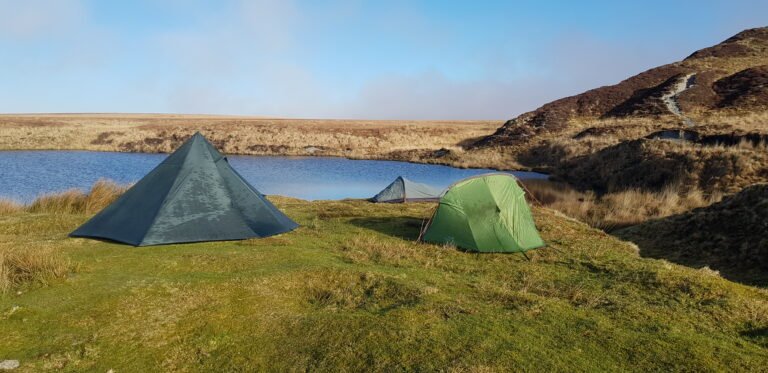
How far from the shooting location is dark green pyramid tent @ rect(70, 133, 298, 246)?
42.5ft

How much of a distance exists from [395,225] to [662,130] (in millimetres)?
32718

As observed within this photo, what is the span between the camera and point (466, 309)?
8.57m

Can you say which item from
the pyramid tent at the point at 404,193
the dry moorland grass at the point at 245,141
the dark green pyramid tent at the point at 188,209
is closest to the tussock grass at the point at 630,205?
the pyramid tent at the point at 404,193

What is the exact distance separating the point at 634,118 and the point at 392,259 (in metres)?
55.1

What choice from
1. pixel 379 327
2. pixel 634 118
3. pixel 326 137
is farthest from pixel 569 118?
pixel 379 327

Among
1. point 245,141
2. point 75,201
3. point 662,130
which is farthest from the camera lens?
point 245,141

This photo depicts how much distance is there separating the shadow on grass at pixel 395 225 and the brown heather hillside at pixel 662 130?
1803cm

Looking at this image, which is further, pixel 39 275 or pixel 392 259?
pixel 392 259

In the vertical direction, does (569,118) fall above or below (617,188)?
above

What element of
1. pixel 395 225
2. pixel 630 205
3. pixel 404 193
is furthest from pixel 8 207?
pixel 630 205

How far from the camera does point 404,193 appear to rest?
81.8ft

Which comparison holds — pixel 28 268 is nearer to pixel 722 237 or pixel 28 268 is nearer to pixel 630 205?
pixel 722 237

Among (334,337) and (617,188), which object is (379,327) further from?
(617,188)

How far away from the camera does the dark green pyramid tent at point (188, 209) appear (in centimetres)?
1296
